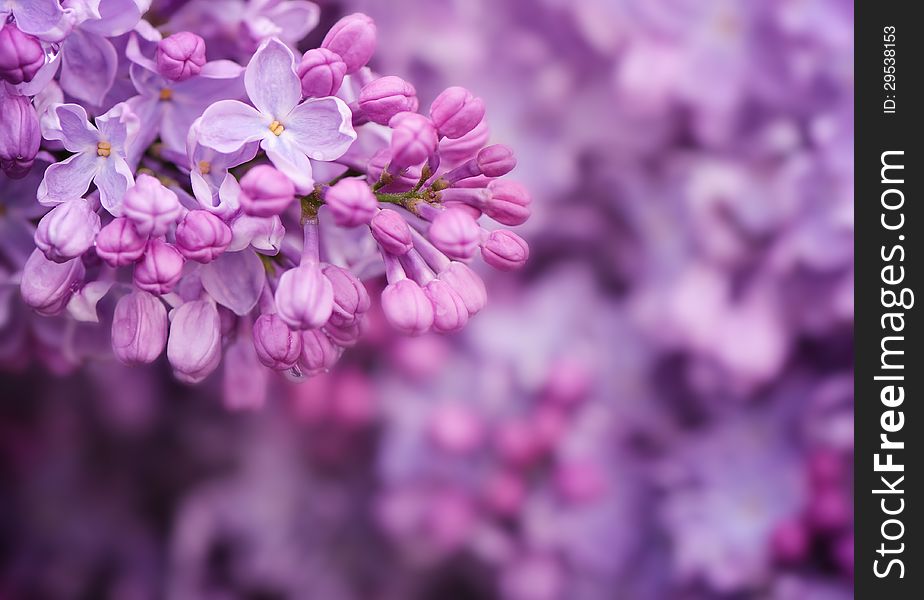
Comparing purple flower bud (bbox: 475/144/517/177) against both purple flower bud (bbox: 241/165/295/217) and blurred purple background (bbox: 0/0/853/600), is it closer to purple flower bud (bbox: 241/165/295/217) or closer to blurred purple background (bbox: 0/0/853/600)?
purple flower bud (bbox: 241/165/295/217)

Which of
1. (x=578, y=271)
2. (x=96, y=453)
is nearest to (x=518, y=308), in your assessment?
(x=578, y=271)

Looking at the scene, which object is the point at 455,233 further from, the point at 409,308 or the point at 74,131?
the point at 74,131

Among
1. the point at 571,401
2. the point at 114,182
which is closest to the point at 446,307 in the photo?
the point at 114,182

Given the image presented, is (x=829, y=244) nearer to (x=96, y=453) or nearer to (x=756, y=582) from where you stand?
(x=756, y=582)
